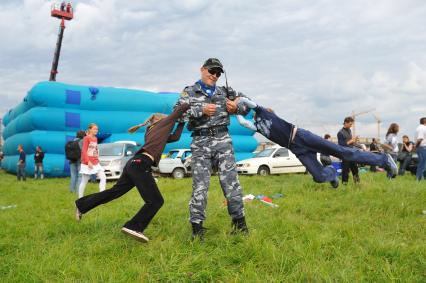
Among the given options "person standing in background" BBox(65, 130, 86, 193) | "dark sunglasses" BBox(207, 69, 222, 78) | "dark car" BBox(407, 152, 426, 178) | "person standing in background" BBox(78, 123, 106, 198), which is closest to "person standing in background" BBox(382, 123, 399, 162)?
"dark car" BBox(407, 152, 426, 178)

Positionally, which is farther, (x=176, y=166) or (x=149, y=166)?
(x=176, y=166)

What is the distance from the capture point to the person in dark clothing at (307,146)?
4453 millimetres

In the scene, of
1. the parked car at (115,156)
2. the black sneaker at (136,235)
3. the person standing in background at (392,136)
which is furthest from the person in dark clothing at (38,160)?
the black sneaker at (136,235)

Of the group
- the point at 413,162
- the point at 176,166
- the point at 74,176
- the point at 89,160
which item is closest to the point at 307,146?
the point at 89,160

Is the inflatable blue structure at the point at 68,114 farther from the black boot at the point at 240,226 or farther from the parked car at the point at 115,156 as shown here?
the black boot at the point at 240,226

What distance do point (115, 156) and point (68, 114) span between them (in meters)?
3.28

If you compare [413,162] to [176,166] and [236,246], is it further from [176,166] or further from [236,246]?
[236,246]

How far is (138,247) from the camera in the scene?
14.7ft

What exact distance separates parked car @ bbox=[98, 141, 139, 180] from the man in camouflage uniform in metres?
11.4

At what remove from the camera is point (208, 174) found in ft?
15.4

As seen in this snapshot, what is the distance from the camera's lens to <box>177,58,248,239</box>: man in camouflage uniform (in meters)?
4.65

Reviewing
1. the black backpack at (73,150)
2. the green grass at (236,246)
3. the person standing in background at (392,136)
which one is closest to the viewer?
the green grass at (236,246)

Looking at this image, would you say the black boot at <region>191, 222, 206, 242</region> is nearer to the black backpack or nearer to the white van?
the black backpack

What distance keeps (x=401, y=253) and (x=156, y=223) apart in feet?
10.9
